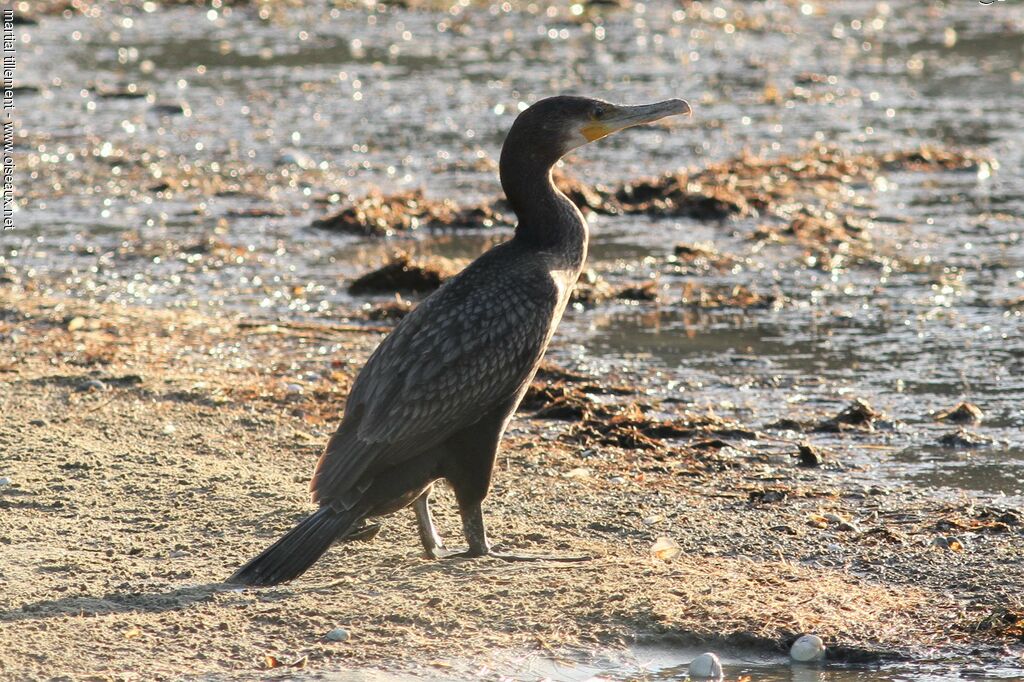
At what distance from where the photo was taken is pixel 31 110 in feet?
59.1

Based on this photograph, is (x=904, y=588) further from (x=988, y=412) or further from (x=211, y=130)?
(x=211, y=130)

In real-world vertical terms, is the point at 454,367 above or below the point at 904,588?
above

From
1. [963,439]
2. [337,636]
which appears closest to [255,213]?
[963,439]

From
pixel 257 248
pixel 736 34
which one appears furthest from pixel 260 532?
pixel 736 34

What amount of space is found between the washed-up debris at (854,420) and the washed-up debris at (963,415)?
0.31 meters

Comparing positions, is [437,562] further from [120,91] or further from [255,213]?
[120,91]

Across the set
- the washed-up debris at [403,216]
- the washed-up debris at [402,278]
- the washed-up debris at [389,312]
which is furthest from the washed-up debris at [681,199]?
the washed-up debris at [389,312]

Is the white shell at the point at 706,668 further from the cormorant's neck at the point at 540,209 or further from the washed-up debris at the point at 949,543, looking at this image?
the cormorant's neck at the point at 540,209

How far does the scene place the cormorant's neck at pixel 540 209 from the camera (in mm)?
6465

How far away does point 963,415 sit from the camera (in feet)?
25.9

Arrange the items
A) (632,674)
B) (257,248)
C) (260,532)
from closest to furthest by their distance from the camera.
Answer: (632,674), (260,532), (257,248)

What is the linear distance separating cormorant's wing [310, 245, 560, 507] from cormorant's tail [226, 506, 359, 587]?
71 millimetres

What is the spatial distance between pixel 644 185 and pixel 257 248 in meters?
3.45

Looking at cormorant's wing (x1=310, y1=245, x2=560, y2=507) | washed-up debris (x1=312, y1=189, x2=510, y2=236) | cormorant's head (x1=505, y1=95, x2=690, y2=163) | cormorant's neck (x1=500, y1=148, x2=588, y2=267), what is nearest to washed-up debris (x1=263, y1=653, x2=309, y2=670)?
cormorant's wing (x1=310, y1=245, x2=560, y2=507)
